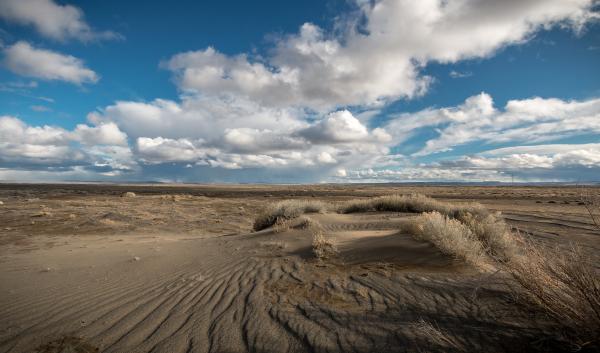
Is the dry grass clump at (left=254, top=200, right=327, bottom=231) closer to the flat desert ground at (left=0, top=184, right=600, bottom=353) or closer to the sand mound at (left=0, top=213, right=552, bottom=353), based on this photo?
the flat desert ground at (left=0, top=184, right=600, bottom=353)

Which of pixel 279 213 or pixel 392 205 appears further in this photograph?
pixel 392 205

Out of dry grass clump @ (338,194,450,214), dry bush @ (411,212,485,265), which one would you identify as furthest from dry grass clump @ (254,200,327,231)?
dry bush @ (411,212,485,265)

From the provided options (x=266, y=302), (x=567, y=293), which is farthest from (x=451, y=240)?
(x=266, y=302)

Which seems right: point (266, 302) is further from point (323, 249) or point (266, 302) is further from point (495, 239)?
point (495, 239)

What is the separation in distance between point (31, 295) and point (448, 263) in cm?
712

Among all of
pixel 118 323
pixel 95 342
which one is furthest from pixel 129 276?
pixel 95 342

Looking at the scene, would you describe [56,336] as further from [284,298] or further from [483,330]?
[483,330]

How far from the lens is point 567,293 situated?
3.15 metres

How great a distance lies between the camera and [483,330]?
3.31 metres

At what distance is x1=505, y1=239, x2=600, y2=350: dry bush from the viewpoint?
273 cm

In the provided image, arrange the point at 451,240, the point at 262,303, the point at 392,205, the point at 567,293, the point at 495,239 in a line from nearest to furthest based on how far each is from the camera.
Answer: the point at 567,293 < the point at 262,303 < the point at 451,240 < the point at 495,239 < the point at 392,205

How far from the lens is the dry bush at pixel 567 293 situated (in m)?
2.73

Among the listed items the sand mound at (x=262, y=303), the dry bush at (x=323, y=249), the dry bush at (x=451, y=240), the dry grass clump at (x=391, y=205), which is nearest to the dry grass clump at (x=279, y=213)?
the dry grass clump at (x=391, y=205)

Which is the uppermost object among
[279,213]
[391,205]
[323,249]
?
[391,205]
